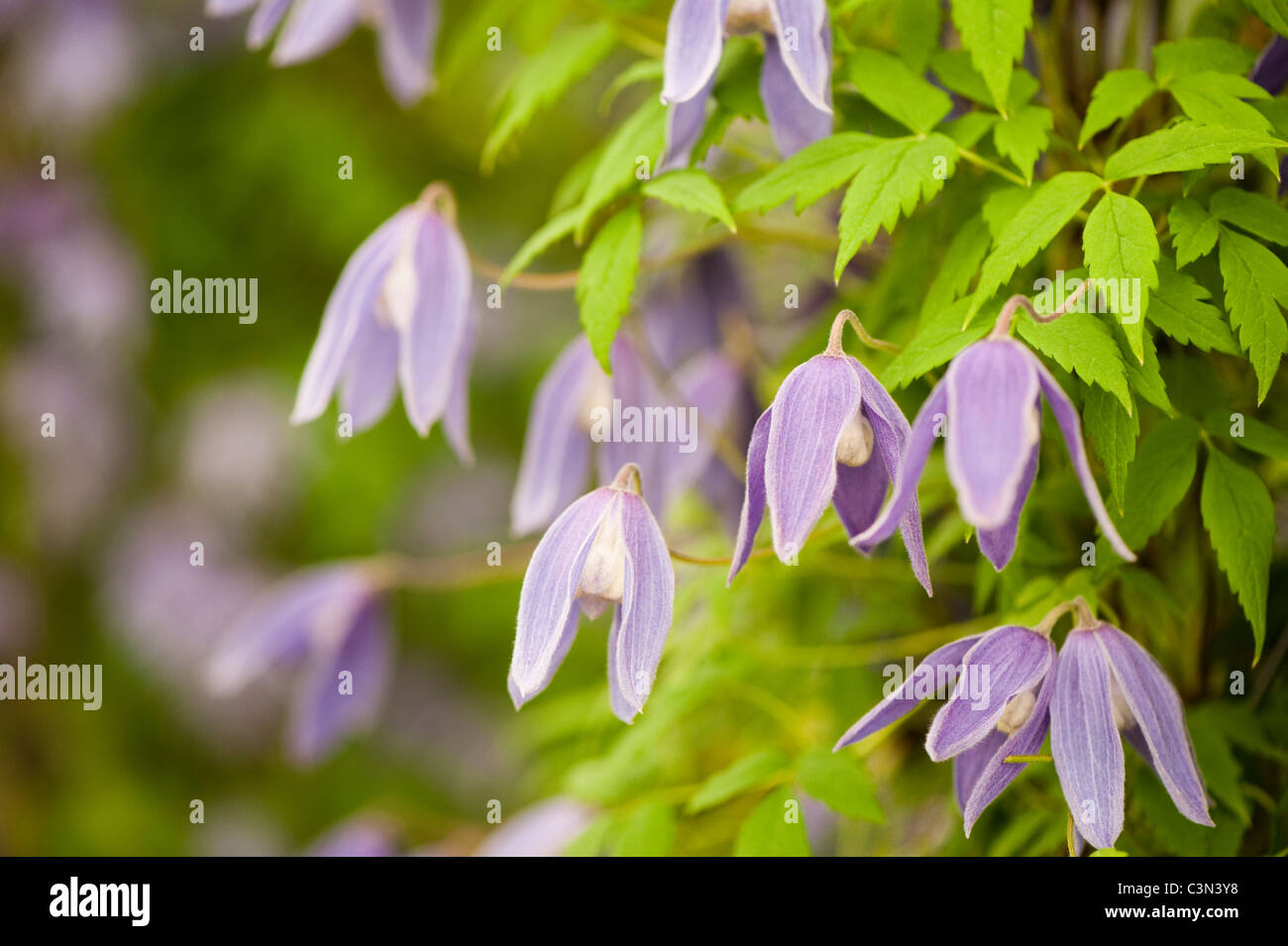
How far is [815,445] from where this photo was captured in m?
0.51

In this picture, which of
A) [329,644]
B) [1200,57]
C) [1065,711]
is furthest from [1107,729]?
[329,644]

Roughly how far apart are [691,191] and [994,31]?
16 centimetres

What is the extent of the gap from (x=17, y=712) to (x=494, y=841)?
48.3 inches

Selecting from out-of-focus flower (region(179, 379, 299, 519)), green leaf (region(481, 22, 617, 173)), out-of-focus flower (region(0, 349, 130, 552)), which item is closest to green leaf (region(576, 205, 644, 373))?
green leaf (region(481, 22, 617, 173))

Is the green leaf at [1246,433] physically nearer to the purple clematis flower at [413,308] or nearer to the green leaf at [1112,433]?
the green leaf at [1112,433]

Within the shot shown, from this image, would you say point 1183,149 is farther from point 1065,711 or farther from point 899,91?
point 1065,711

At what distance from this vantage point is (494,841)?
849 millimetres

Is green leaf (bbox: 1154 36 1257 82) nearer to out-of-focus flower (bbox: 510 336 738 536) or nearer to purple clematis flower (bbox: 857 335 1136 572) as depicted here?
purple clematis flower (bbox: 857 335 1136 572)

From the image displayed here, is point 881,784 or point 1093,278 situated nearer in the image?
point 1093,278

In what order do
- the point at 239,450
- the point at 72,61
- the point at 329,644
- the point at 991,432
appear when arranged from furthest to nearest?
the point at 239,450
the point at 72,61
the point at 329,644
the point at 991,432

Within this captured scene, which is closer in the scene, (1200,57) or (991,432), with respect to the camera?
(991,432)

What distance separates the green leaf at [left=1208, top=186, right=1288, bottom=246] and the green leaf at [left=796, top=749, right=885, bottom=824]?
0.33m

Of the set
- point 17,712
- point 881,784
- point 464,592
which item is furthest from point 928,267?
point 17,712
